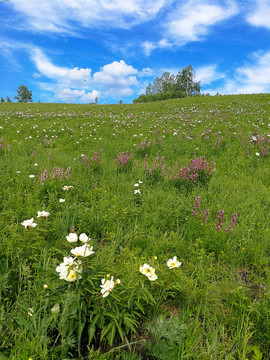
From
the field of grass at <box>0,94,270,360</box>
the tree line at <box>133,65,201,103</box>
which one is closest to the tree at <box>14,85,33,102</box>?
the tree line at <box>133,65,201,103</box>

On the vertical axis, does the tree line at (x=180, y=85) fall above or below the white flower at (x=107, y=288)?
above

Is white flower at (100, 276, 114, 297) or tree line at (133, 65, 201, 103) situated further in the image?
tree line at (133, 65, 201, 103)

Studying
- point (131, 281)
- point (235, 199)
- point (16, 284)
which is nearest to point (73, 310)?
point (131, 281)

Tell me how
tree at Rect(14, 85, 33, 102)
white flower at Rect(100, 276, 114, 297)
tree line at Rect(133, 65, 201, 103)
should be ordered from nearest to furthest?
white flower at Rect(100, 276, 114, 297) → tree line at Rect(133, 65, 201, 103) → tree at Rect(14, 85, 33, 102)

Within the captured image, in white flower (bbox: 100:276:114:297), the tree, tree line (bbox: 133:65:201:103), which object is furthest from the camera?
the tree

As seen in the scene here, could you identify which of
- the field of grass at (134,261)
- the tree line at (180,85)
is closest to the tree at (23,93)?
the tree line at (180,85)

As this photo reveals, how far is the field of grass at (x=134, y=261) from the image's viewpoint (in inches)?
71.9

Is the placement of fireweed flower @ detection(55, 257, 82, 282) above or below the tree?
below

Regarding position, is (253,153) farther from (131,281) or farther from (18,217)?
(18,217)

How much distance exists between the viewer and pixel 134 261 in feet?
8.96

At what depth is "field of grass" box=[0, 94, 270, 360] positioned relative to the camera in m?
1.83

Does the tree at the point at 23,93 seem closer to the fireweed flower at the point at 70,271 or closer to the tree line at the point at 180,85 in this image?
the tree line at the point at 180,85

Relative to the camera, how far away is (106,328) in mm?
1803

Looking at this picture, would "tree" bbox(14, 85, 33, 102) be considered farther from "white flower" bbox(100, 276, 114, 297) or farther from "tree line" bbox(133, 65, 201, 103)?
"white flower" bbox(100, 276, 114, 297)
